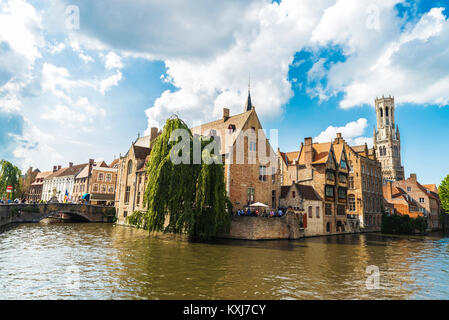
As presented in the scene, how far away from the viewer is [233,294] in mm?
11367

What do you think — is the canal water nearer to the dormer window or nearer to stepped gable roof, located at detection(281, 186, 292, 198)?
stepped gable roof, located at detection(281, 186, 292, 198)

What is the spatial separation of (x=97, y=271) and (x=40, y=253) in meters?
7.40

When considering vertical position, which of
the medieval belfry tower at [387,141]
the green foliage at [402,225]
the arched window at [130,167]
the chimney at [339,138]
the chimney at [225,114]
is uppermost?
the medieval belfry tower at [387,141]

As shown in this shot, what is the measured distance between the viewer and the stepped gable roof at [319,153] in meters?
43.7

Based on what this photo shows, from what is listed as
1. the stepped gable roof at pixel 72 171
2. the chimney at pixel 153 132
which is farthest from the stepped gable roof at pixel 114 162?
the chimney at pixel 153 132

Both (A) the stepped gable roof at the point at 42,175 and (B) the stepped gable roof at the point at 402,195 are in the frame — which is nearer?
(B) the stepped gable roof at the point at 402,195

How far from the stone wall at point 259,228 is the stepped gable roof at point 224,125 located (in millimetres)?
10202

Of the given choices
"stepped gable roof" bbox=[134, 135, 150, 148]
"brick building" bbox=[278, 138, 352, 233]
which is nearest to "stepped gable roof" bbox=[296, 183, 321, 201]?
"brick building" bbox=[278, 138, 352, 233]

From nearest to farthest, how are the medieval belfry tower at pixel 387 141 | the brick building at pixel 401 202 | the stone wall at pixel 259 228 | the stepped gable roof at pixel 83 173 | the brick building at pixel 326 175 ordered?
the stone wall at pixel 259 228, the brick building at pixel 326 175, the brick building at pixel 401 202, the stepped gable roof at pixel 83 173, the medieval belfry tower at pixel 387 141

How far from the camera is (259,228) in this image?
98.6 feet

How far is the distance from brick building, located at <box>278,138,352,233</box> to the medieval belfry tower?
84532 mm

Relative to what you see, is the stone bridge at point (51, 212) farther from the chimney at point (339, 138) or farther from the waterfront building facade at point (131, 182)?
the chimney at point (339, 138)

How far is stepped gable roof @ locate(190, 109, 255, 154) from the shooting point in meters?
37.1
